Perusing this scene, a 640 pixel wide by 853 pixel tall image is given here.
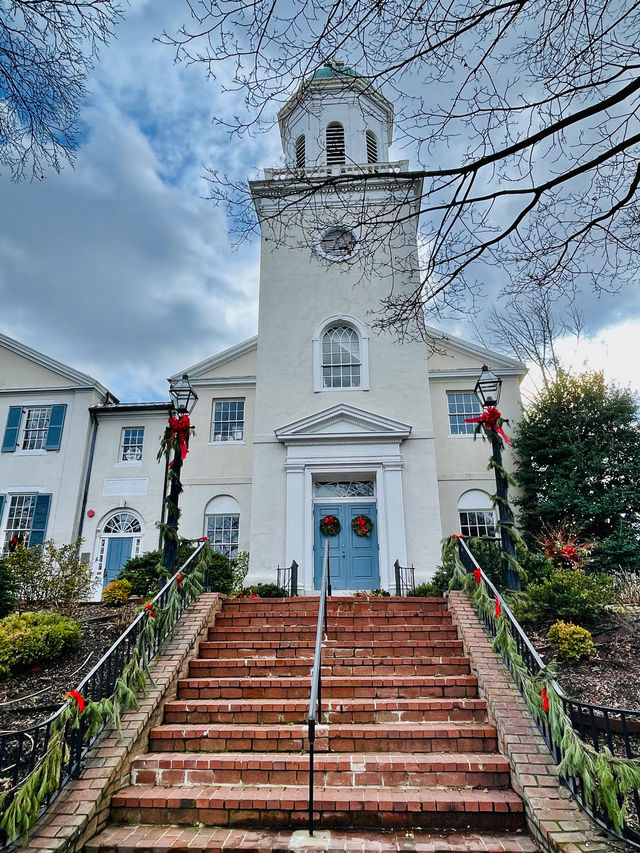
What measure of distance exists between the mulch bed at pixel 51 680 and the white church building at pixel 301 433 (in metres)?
4.98

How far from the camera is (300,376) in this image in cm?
1505

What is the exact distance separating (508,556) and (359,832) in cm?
483

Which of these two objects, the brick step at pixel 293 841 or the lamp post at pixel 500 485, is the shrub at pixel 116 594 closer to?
the brick step at pixel 293 841

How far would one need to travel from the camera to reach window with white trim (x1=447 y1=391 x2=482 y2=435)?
17047 millimetres

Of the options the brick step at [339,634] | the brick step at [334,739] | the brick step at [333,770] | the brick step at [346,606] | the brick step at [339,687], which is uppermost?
the brick step at [346,606]

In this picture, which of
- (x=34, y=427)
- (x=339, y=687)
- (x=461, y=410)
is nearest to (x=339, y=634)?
(x=339, y=687)

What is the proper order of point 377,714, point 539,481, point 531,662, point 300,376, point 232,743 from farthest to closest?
point 539,481 → point 300,376 → point 531,662 → point 377,714 → point 232,743

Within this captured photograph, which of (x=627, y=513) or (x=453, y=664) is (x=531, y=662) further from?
(x=627, y=513)

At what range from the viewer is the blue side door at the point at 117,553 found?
17109 millimetres

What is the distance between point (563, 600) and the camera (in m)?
8.27

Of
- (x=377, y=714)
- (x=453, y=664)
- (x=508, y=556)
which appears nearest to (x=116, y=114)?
(x=377, y=714)

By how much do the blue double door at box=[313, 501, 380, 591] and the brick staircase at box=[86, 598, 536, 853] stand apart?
17.7 feet

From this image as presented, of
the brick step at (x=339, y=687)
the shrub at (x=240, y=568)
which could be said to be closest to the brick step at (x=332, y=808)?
the brick step at (x=339, y=687)

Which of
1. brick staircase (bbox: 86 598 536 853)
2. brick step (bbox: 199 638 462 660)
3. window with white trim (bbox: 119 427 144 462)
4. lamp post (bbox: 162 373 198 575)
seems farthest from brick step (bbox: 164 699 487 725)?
window with white trim (bbox: 119 427 144 462)
